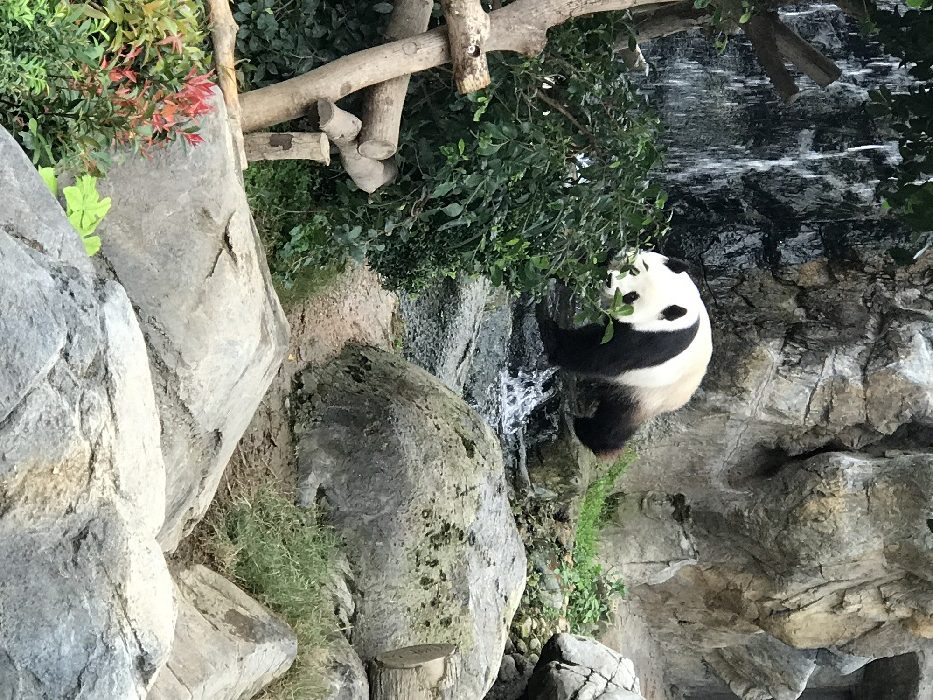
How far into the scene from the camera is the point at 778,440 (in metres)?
6.40

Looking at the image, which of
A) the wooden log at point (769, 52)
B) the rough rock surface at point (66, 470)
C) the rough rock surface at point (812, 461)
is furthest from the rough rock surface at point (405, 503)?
the wooden log at point (769, 52)

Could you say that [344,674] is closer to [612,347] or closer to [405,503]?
[405,503]

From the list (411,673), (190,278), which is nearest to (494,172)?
(190,278)

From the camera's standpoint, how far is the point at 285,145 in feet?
9.66

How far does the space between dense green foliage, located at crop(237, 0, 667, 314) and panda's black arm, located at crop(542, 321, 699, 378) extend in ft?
3.88

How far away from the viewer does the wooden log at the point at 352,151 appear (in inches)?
114

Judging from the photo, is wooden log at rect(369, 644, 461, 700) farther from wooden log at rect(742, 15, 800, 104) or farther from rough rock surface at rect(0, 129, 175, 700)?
wooden log at rect(742, 15, 800, 104)

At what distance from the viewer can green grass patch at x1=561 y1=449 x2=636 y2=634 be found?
6752 millimetres

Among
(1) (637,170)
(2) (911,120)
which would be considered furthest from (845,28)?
(1) (637,170)

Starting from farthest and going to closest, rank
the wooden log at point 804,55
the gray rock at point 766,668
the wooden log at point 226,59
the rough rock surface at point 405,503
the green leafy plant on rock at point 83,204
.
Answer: the gray rock at point 766,668, the wooden log at point 804,55, the rough rock surface at point 405,503, the wooden log at point 226,59, the green leafy plant on rock at point 83,204

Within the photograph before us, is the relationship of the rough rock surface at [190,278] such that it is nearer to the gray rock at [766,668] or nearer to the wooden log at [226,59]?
the wooden log at [226,59]

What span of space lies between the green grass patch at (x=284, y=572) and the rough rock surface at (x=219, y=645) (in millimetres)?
89

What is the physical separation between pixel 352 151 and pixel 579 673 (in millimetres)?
4131

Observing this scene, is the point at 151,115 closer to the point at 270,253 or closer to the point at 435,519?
the point at 270,253
